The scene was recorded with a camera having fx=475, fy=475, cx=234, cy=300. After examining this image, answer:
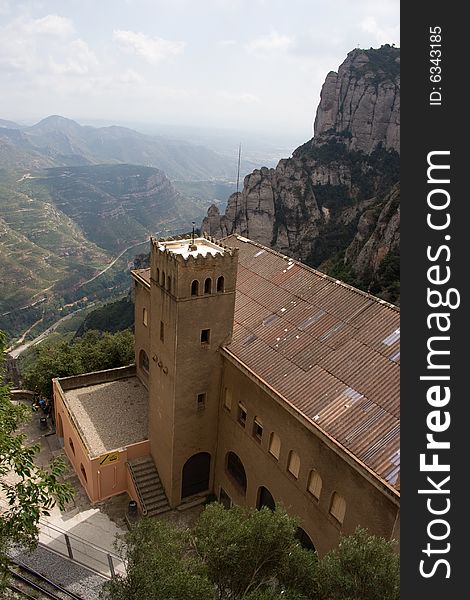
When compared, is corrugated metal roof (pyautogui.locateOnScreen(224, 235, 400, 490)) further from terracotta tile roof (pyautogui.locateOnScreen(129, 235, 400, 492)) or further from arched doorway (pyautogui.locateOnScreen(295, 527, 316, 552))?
arched doorway (pyautogui.locateOnScreen(295, 527, 316, 552))

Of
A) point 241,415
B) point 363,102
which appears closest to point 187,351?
point 241,415

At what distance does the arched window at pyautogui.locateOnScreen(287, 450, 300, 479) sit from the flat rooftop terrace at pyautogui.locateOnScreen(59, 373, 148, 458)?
11572 mm

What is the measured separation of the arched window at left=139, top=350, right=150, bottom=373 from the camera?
35656mm

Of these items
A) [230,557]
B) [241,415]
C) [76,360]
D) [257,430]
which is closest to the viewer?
[230,557]

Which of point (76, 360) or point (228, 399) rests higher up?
point (228, 399)

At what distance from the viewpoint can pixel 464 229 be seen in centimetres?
1095

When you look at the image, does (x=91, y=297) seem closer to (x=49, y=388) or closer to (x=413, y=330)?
(x=49, y=388)

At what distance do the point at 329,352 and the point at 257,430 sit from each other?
5.72m

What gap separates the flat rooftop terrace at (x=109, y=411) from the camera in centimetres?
3017

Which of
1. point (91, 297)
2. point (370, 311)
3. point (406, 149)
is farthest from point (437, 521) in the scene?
point (91, 297)

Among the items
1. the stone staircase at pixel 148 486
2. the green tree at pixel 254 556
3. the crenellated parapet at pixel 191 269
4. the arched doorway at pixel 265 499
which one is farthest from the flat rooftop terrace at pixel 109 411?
the green tree at pixel 254 556

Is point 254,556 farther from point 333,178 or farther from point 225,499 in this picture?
point 333,178

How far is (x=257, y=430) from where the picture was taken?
2506 centimetres

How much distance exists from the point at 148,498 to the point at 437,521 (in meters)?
21.4
